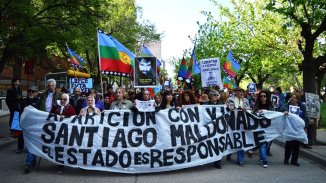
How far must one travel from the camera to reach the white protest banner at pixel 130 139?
8.29m

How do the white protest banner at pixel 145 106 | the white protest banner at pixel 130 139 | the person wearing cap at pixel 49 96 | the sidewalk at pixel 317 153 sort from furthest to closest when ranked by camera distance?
the person wearing cap at pixel 49 96
the sidewalk at pixel 317 153
the white protest banner at pixel 145 106
the white protest banner at pixel 130 139

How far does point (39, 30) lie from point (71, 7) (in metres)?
1.92

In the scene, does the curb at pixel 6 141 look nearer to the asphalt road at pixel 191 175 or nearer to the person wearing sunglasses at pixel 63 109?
the asphalt road at pixel 191 175

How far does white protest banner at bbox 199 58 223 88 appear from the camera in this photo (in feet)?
51.4

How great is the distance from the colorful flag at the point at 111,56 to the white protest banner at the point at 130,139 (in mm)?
2057

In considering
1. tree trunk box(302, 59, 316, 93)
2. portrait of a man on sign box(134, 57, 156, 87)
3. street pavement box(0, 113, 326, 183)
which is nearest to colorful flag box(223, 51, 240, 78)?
tree trunk box(302, 59, 316, 93)

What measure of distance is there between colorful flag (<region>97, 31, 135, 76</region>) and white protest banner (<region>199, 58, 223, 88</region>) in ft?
18.1

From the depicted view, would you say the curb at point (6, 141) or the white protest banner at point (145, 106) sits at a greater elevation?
the white protest banner at point (145, 106)

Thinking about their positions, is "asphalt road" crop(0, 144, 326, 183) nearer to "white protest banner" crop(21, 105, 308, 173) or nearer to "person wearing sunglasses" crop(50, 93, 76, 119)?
"white protest banner" crop(21, 105, 308, 173)

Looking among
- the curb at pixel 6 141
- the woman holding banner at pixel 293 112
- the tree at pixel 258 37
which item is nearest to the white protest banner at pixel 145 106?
the woman holding banner at pixel 293 112

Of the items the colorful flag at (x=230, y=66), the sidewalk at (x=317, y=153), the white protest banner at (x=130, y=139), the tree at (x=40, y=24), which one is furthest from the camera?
the colorful flag at (x=230, y=66)

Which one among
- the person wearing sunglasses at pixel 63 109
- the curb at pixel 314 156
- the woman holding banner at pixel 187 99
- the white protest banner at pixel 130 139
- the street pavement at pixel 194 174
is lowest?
the street pavement at pixel 194 174

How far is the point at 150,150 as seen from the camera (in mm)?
8406

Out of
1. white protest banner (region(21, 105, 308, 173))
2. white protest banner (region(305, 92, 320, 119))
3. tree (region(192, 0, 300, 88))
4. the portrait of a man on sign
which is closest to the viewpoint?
white protest banner (region(21, 105, 308, 173))
